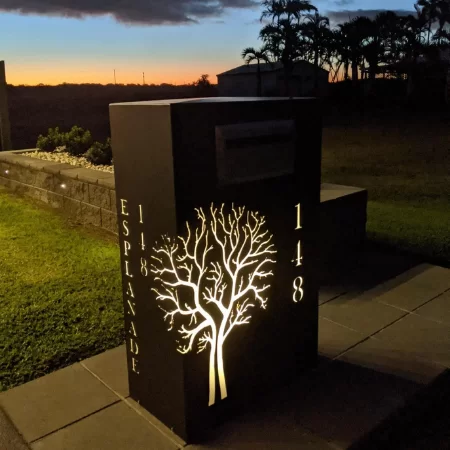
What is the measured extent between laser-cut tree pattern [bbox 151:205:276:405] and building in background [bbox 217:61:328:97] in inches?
1405

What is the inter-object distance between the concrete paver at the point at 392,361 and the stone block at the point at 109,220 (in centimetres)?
340

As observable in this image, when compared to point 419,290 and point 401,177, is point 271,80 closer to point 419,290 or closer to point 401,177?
point 401,177

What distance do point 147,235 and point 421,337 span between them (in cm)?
227

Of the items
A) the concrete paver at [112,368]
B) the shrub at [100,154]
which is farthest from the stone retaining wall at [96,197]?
the concrete paver at [112,368]

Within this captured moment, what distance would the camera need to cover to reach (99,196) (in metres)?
6.11

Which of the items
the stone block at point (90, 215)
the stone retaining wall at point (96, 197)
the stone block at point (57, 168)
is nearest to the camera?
the stone retaining wall at point (96, 197)

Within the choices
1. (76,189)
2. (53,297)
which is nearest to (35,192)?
(76,189)

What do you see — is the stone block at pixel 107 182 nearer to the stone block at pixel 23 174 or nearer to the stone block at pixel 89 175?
the stone block at pixel 89 175

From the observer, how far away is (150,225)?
7.75ft

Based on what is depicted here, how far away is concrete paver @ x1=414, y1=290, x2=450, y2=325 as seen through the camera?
3885 millimetres


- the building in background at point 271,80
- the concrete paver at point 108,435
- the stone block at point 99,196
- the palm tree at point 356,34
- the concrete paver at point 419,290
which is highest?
the palm tree at point 356,34

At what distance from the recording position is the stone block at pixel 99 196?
5.94 metres

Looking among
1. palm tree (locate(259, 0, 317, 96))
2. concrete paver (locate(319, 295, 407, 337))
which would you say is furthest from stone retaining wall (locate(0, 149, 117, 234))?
palm tree (locate(259, 0, 317, 96))

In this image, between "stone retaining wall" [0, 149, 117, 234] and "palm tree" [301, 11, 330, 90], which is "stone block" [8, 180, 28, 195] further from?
"palm tree" [301, 11, 330, 90]
